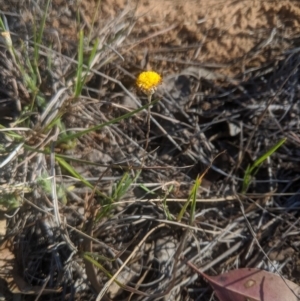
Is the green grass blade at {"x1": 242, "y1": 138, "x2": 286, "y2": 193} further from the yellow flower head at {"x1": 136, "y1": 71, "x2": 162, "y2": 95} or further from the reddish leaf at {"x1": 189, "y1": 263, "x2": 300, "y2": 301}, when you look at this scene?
the yellow flower head at {"x1": 136, "y1": 71, "x2": 162, "y2": 95}

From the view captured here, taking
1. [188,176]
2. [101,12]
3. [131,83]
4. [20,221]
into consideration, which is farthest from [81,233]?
[101,12]

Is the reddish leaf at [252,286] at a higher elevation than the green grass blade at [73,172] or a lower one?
lower

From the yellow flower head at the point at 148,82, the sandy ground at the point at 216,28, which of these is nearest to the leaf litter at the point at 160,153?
the sandy ground at the point at 216,28

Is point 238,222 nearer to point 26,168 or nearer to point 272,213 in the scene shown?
point 272,213

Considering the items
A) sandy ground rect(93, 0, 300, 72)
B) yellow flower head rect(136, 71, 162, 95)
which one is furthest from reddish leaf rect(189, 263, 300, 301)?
sandy ground rect(93, 0, 300, 72)

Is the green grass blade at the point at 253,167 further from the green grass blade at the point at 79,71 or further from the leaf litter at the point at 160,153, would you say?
the green grass blade at the point at 79,71

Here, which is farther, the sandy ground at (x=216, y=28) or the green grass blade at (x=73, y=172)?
the sandy ground at (x=216, y=28)
